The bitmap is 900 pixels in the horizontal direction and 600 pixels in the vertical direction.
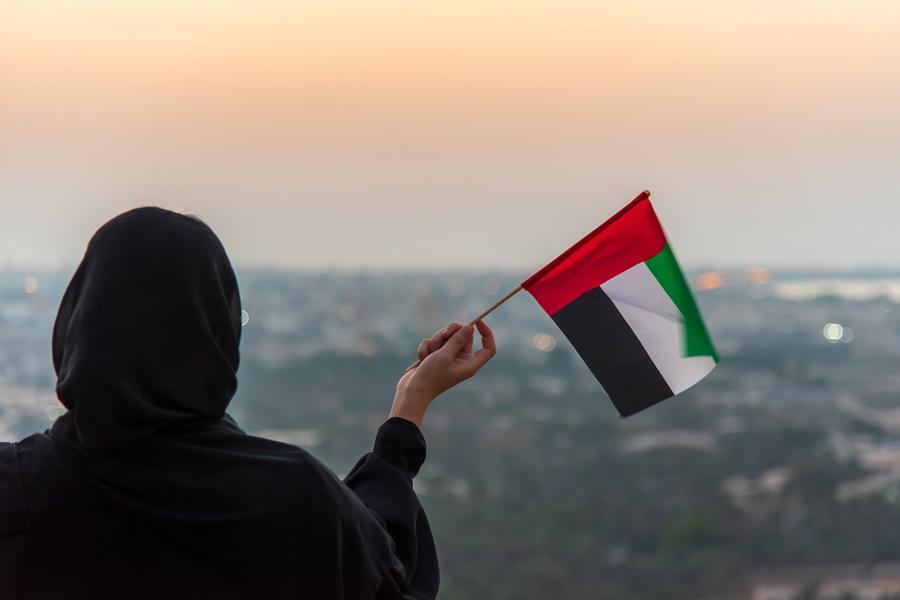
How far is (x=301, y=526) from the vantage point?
4.45 ft

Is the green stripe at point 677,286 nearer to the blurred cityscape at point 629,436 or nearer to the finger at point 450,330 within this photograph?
the finger at point 450,330

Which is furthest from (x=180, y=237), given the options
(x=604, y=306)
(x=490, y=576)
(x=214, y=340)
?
(x=490, y=576)

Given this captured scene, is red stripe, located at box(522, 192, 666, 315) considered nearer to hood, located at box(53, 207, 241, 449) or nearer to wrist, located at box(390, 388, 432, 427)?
wrist, located at box(390, 388, 432, 427)

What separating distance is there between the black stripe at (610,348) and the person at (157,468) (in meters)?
0.87

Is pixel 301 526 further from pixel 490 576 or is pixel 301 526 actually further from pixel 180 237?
pixel 490 576

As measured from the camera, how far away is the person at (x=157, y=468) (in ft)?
4.28

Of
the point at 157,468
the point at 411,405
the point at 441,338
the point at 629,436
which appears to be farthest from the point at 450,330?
the point at 629,436

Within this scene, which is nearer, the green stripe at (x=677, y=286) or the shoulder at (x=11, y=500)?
the shoulder at (x=11, y=500)

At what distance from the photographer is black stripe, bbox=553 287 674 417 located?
2174mm

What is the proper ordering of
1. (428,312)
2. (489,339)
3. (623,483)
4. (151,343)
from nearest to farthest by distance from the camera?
1. (151,343)
2. (489,339)
3. (428,312)
4. (623,483)

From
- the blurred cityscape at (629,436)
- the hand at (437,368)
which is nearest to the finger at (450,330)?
the hand at (437,368)

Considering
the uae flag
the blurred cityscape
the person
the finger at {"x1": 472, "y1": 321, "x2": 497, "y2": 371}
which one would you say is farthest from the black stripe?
the blurred cityscape

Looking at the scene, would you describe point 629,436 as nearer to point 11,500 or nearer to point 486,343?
point 486,343

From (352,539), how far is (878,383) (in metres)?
25.8
